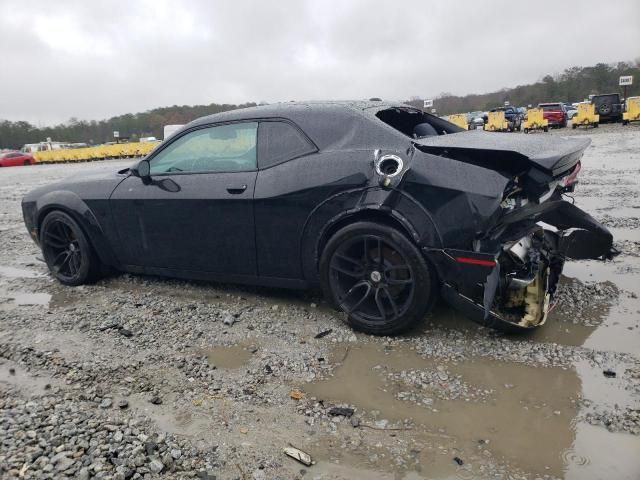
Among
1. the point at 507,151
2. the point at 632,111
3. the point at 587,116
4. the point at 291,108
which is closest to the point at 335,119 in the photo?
the point at 291,108

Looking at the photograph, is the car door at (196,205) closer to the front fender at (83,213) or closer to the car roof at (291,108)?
the car roof at (291,108)

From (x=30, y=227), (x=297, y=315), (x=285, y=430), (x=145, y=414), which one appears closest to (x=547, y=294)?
(x=297, y=315)

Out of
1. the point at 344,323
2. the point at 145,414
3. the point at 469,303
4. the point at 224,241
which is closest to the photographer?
the point at 145,414

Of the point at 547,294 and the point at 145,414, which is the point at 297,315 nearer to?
the point at 145,414

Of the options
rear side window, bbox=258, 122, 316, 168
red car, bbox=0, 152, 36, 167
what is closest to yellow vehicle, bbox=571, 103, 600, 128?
rear side window, bbox=258, 122, 316, 168

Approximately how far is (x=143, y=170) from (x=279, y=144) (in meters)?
1.33

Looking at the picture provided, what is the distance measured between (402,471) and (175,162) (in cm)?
314

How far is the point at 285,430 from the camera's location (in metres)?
2.55

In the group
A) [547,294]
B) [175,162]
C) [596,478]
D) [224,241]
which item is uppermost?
[175,162]

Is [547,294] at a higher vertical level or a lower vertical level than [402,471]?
higher

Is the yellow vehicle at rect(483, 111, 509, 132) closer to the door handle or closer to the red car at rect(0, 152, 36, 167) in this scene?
the door handle

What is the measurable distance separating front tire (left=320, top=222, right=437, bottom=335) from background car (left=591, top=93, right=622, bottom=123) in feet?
93.2

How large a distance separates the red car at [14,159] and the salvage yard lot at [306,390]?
36.9m

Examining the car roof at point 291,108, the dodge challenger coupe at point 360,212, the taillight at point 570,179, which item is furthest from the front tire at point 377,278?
the taillight at point 570,179
